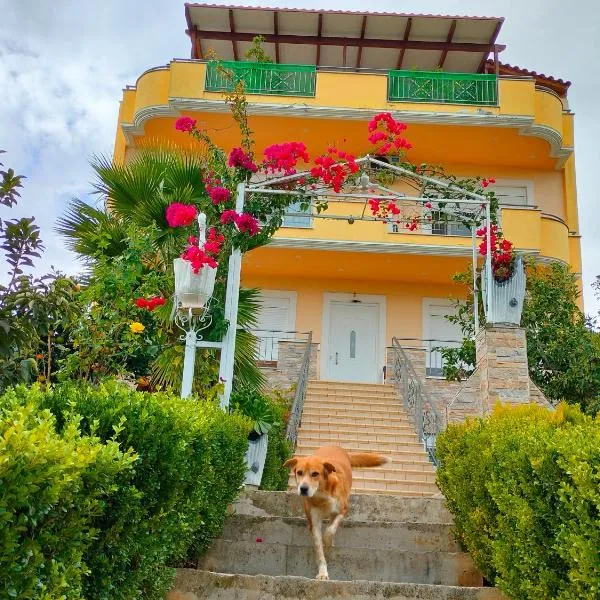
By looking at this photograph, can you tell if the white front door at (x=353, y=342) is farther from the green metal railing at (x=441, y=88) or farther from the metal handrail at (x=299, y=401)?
the green metal railing at (x=441, y=88)

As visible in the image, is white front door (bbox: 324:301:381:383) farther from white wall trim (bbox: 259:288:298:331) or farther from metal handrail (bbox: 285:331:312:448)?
metal handrail (bbox: 285:331:312:448)

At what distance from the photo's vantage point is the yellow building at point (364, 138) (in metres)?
15.8

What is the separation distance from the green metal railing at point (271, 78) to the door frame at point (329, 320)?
4.96 m

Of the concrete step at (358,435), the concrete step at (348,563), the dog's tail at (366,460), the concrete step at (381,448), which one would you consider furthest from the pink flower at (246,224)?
the concrete step at (358,435)

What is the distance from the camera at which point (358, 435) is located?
11984mm

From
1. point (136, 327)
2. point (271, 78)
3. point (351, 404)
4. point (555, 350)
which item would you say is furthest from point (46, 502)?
point (271, 78)

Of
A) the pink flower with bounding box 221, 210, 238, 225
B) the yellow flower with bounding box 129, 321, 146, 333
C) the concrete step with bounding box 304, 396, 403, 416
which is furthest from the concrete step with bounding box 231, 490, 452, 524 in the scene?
the concrete step with bounding box 304, 396, 403, 416

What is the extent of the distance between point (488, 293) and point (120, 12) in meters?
6.11

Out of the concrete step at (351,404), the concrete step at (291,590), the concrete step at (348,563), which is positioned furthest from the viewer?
the concrete step at (351,404)

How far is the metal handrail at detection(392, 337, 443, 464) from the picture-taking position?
36.2 ft

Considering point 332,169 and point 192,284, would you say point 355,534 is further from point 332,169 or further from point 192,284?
point 332,169

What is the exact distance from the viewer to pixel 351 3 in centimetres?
1770

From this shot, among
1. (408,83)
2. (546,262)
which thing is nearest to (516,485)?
(546,262)

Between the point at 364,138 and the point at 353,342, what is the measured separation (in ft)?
16.5
